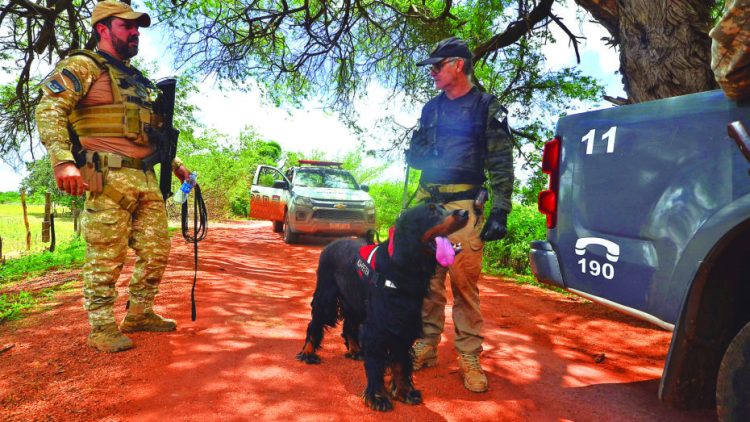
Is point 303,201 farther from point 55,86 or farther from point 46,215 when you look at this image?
point 46,215

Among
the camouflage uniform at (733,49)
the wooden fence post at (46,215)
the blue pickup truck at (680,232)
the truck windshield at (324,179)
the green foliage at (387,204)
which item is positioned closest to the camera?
the camouflage uniform at (733,49)

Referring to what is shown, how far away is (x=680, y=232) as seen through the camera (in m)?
1.77

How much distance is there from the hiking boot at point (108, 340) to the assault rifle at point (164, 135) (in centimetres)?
117

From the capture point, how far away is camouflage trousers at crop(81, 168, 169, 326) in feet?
10.1

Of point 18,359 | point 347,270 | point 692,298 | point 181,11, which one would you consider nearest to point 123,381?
point 18,359

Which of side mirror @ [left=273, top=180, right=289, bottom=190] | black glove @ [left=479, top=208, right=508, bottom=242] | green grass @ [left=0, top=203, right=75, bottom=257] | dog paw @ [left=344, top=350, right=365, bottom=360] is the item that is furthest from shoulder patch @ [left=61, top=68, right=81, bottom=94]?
green grass @ [left=0, top=203, right=75, bottom=257]

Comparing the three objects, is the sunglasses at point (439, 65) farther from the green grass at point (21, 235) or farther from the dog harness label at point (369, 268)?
the green grass at point (21, 235)

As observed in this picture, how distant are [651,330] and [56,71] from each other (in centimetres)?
572

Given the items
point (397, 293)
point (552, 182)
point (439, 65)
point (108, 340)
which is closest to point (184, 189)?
point (108, 340)

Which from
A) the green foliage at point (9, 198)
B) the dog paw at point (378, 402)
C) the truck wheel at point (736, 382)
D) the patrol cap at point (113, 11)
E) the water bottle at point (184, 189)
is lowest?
the green foliage at point (9, 198)

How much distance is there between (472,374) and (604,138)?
1.67 metres

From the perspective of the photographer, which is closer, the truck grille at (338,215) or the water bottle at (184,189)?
the water bottle at (184,189)

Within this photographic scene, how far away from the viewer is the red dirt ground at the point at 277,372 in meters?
2.37

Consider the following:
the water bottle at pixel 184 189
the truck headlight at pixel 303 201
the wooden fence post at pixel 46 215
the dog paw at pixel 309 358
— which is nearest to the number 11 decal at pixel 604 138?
the dog paw at pixel 309 358
